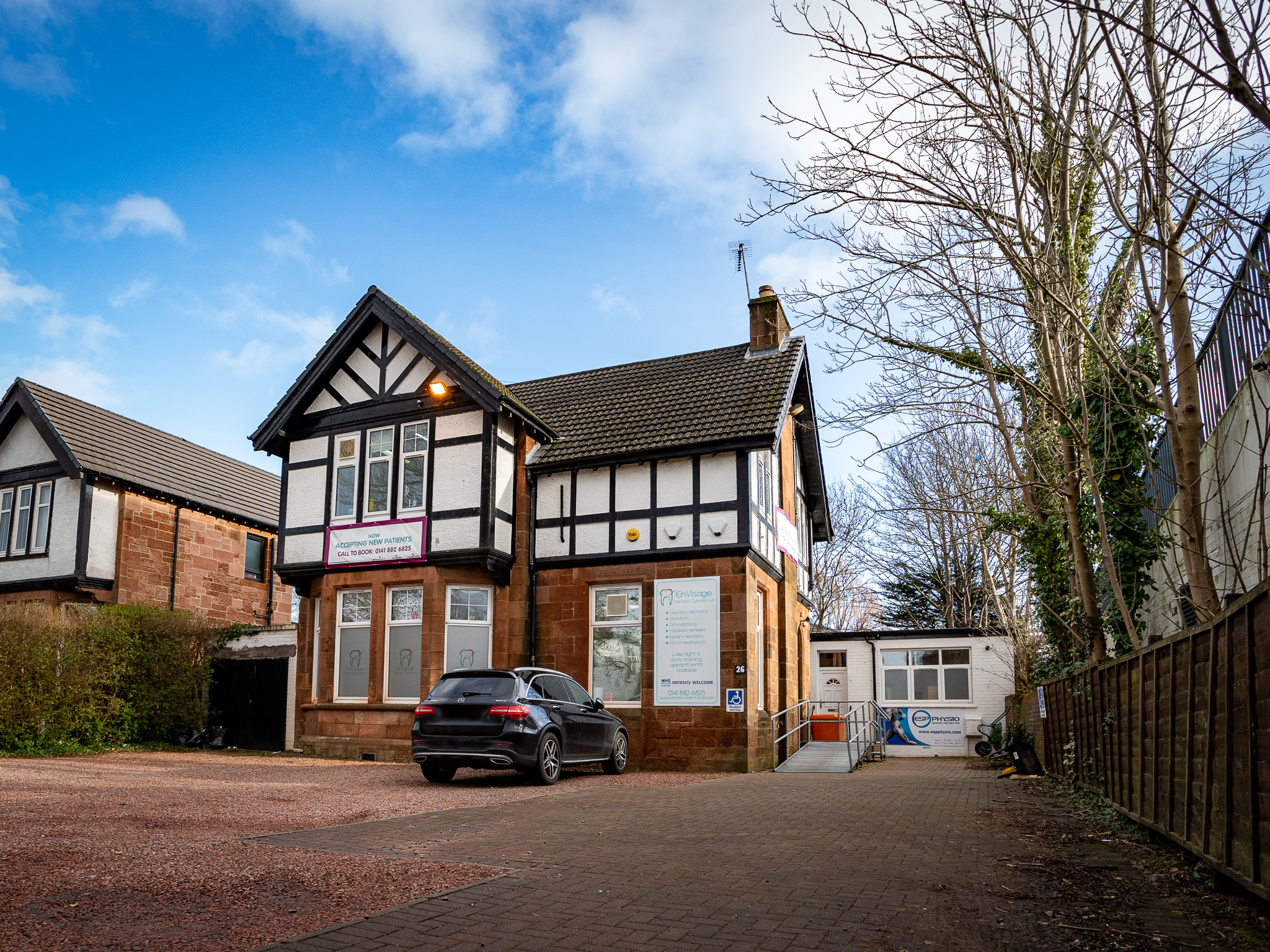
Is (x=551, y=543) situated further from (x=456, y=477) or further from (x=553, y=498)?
(x=456, y=477)

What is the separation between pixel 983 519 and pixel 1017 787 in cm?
1131

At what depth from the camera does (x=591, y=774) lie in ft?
51.1

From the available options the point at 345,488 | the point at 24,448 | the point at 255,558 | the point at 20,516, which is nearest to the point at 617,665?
the point at 345,488

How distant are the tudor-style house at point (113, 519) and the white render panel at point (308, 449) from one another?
261 inches

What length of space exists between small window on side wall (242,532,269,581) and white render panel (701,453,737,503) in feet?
52.5

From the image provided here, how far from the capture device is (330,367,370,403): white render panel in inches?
777

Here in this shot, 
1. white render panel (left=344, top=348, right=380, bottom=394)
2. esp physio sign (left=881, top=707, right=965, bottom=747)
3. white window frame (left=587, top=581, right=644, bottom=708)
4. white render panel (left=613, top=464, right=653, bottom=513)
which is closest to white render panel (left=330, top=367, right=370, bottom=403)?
white render panel (left=344, top=348, right=380, bottom=394)

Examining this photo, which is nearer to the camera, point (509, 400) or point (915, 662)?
point (509, 400)

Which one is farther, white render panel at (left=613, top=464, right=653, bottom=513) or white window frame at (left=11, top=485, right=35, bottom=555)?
white window frame at (left=11, top=485, right=35, bottom=555)

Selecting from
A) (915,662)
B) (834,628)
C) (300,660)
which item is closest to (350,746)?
(300,660)

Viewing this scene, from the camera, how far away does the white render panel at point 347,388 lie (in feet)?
64.7

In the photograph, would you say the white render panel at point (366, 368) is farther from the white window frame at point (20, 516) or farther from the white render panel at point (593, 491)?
the white window frame at point (20, 516)

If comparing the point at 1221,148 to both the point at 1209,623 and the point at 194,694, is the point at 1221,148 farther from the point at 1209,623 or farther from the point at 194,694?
the point at 194,694

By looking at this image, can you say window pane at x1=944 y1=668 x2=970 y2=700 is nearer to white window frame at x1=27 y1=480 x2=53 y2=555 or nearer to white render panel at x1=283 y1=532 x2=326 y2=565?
white render panel at x1=283 y1=532 x2=326 y2=565
